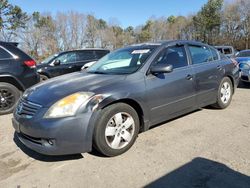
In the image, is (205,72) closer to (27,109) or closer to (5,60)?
(27,109)

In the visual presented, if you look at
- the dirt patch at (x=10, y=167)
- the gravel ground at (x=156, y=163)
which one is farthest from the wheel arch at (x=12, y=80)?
the dirt patch at (x=10, y=167)

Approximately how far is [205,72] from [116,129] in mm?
2298

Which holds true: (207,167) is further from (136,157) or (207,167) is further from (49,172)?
(49,172)

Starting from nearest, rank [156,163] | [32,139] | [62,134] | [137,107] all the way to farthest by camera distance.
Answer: [62,134], [156,163], [32,139], [137,107]

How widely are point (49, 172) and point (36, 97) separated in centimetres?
103

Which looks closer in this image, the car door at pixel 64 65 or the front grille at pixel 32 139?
the front grille at pixel 32 139

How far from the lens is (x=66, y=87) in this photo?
3602 mm

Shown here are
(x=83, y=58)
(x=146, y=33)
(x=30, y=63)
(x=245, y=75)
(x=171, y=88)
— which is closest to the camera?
(x=171, y=88)

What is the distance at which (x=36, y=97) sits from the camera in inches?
139

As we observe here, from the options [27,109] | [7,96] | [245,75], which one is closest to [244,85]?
[245,75]

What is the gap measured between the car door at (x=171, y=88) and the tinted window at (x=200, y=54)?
25 centimetres

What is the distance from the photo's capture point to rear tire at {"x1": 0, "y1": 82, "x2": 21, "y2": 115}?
588cm

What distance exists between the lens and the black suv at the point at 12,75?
5.88 meters

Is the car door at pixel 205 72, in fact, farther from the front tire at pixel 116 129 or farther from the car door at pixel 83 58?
the car door at pixel 83 58
